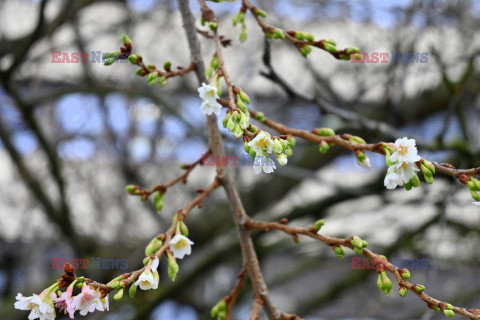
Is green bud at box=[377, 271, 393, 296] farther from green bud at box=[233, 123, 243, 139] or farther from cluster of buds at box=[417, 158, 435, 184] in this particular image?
green bud at box=[233, 123, 243, 139]

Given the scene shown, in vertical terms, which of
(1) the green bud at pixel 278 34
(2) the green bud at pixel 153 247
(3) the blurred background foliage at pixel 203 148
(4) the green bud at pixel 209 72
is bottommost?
(3) the blurred background foliage at pixel 203 148

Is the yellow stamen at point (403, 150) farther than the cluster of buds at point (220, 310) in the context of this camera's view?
No

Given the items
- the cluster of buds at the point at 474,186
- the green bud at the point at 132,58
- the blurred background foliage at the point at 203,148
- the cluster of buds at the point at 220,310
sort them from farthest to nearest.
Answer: the blurred background foliage at the point at 203,148 → the cluster of buds at the point at 220,310 → the green bud at the point at 132,58 → the cluster of buds at the point at 474,186

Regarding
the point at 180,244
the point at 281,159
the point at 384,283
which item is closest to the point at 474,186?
the point at 384,283

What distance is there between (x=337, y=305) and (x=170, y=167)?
2829 mm

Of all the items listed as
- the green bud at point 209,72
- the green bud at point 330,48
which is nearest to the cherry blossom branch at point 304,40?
the green bud at point 330,48

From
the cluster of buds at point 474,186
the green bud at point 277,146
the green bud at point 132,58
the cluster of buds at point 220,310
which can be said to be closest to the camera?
the green bud at point 277,146

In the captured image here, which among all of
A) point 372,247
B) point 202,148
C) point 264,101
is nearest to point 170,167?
point 202,148

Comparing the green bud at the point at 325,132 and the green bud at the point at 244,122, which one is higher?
the green bud at the point at 244,122

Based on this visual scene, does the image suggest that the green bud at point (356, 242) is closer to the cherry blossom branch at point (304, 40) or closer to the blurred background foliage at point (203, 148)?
the cherry blossom branch at point (304, 40)

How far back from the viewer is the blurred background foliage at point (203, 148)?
338cm

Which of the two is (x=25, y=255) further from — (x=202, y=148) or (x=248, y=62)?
(x=248, y=62)

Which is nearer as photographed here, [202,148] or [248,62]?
[248,62]

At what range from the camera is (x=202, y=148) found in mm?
4332
